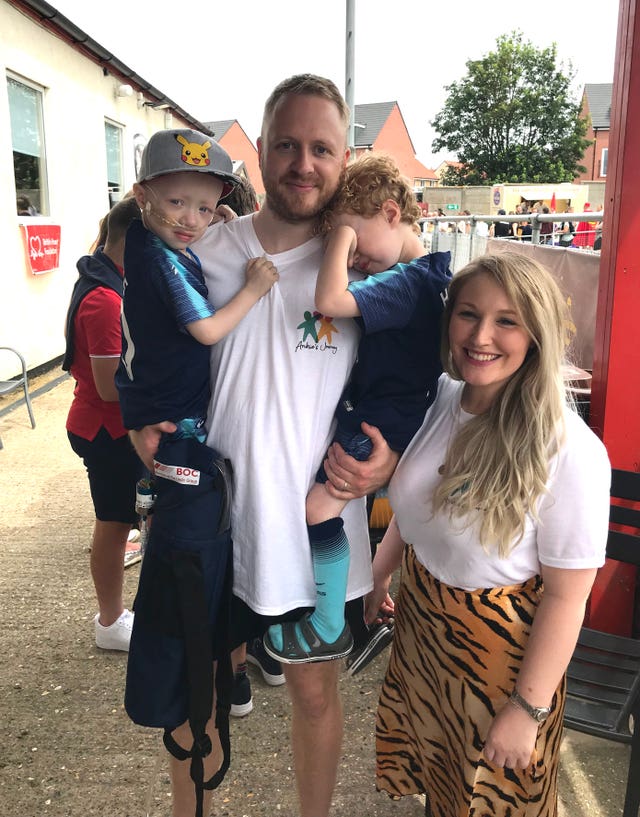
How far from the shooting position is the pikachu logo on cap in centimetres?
179

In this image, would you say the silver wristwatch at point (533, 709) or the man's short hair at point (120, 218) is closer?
the silver wristwatch at point (533, 709)


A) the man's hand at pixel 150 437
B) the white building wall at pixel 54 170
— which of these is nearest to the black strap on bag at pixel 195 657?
the man's hand at pixel 150 437

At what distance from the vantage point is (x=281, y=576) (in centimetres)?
183

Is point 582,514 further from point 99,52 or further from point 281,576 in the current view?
point 99,52

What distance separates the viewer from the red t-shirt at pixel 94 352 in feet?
8.83

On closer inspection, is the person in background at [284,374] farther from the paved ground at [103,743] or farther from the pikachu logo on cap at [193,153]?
the paved ground at [103,743]

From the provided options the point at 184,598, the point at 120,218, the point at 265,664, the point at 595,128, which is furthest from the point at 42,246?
the point at 595,128

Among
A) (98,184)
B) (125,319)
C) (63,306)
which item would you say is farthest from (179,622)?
(98,184)

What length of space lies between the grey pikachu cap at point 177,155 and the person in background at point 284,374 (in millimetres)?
169

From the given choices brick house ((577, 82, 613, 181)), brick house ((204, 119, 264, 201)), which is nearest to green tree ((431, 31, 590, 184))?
brick house ((577, 82, 613, 181))

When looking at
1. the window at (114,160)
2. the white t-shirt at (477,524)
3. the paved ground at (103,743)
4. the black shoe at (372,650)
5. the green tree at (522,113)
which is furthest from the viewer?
the green tree at (522,113)

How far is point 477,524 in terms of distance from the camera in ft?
5.22

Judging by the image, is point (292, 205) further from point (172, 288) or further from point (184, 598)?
point (184, 598)

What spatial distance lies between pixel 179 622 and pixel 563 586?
1.03 meters
